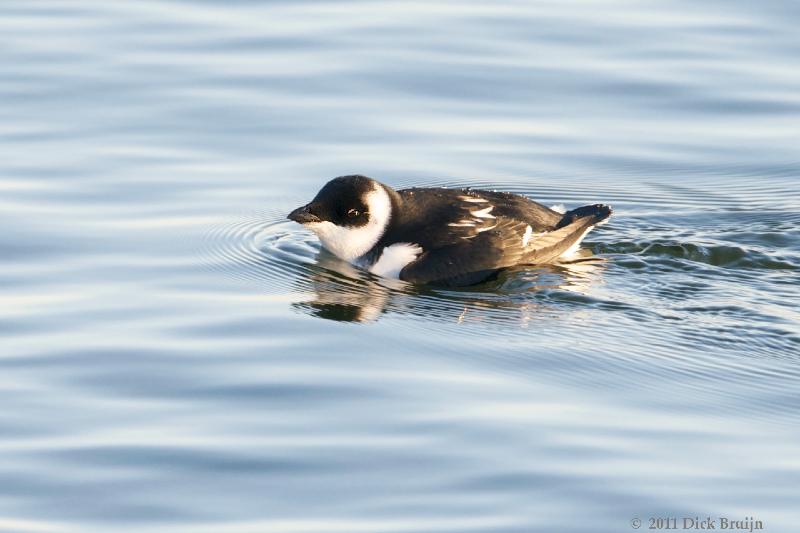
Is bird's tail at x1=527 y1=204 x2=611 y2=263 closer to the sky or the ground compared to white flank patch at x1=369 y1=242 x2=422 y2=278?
closer to the sky

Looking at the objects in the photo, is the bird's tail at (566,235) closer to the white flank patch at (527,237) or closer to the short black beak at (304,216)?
the white flank patch at (527,237)

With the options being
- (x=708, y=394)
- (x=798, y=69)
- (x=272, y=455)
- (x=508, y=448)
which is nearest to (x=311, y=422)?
(x=272, y=455)

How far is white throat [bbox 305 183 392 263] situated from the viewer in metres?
11.5

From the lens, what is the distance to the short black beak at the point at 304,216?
11.5 m

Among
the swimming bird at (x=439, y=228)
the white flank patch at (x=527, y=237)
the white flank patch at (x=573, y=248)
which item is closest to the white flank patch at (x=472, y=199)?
the swimming bird at (x=439, y=228)

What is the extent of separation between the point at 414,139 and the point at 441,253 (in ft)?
9.63

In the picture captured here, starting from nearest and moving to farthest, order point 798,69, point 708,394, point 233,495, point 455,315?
point 233,495
point 708,394
point 455,315
point 798,69

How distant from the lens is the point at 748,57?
15.8 meters

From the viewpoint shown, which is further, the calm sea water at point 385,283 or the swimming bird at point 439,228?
the swimming bird at point 439,228

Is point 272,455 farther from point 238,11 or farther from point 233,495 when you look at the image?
point 238,11

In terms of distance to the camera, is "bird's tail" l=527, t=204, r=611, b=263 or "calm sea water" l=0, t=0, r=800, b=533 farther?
"bird's tail" l=527, t=204, r=611, b=263


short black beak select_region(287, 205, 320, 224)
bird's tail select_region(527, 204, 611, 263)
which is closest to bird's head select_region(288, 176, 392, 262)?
short black beak select_region(287, 205, 320, 224)

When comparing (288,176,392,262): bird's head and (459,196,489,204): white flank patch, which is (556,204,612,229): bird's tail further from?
(288,176,392,262): bird's head

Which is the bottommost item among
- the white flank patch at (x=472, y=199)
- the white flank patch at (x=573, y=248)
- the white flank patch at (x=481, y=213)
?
the white flank patch at (x=573, y=248)
